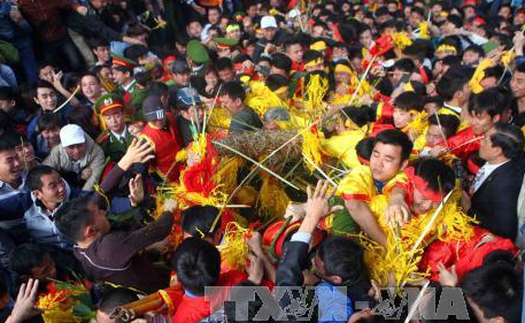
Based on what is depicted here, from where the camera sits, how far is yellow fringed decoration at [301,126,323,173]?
10.5 ft

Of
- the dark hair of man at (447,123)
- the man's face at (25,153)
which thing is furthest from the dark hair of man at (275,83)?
the man's face at (25,153)

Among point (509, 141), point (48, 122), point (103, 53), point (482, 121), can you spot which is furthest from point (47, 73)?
point (509, 141)

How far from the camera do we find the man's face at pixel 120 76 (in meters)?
5.78

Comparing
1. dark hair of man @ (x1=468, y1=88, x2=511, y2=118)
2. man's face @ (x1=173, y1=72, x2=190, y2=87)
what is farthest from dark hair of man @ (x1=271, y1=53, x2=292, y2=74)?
dark hair of man @ (x1=468, y1=88, x2=511, y2=118)

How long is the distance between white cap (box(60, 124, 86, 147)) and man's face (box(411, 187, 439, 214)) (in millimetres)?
2570

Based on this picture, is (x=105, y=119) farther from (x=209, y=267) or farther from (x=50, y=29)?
(x=50, y=29)

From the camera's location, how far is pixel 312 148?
3.22 metres

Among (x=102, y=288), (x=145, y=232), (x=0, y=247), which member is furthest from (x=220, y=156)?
(x=0, y=247)

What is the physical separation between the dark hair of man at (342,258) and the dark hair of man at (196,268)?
1.67 feet

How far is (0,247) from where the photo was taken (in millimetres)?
3037

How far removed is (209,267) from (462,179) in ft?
6.86

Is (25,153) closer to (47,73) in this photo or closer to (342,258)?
(47,73)

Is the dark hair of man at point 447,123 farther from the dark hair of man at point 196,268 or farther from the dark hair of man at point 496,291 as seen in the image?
the dark hair of man at point 196,268

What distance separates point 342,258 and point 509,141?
5.39 ft
